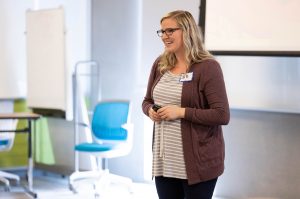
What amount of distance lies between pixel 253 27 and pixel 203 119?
1681 mm

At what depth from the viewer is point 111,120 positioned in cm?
480

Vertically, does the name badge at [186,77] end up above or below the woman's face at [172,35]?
below

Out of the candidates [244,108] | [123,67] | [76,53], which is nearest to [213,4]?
[244,108]

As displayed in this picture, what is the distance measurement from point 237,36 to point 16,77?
288 centimetres

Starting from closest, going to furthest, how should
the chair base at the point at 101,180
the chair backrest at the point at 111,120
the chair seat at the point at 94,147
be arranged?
the chair seat at the point at 94,147 < the chair base at the point at 101,180 < the chair backrest at the point at 111,120

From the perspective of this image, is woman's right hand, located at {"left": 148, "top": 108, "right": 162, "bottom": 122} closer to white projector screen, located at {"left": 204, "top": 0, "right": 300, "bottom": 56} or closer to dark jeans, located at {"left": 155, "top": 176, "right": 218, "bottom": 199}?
dark jeans, located at {"left": 155, "top": 176, "right": 218, "bottom": 199}

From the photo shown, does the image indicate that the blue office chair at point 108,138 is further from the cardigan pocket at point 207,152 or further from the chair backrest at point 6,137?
the cardigan pocket at point 207,152

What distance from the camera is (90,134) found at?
5.02m

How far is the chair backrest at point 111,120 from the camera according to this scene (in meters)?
4.75

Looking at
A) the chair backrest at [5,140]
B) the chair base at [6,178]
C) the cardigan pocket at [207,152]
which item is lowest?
the chair base at [6,178]

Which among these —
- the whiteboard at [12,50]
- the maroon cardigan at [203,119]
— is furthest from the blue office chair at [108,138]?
the maroon cardigan at [203,119]

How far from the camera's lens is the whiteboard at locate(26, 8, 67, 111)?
16.3 feet

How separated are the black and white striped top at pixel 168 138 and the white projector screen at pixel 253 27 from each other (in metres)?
1.43

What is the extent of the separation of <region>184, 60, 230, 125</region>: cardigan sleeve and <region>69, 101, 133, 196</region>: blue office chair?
2.55m
